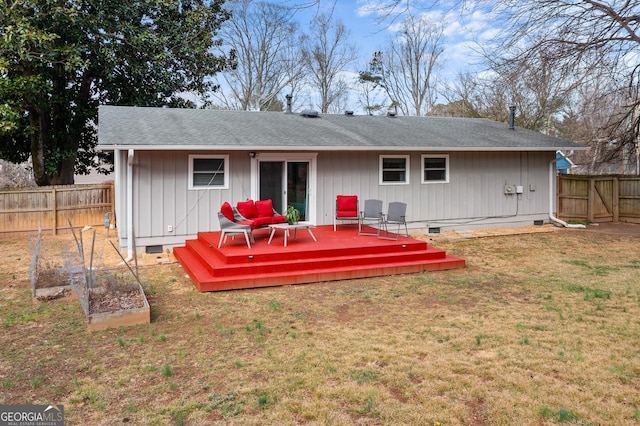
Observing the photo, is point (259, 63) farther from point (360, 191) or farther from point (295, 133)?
point (360, 191)

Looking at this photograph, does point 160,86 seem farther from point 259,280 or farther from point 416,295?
point 416,295

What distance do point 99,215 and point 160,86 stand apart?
536 cm

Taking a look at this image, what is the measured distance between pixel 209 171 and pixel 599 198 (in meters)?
12.2

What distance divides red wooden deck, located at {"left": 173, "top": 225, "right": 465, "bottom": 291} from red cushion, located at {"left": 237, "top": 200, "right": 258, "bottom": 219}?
455 millimetres

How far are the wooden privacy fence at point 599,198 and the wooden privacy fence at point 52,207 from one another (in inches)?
541

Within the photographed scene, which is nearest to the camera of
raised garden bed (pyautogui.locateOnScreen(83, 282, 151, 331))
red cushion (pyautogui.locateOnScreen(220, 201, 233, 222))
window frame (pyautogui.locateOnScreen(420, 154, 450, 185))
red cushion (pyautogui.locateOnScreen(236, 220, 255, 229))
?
raised garden bed (pyautogui.locateOnScreen(83, 282, 151, 331))

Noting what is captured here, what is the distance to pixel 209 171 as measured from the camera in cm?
933

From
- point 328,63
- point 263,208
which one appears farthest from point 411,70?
point 263,208

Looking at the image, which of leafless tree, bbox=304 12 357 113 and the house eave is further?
leafless tree, bbox=304 12 357 113

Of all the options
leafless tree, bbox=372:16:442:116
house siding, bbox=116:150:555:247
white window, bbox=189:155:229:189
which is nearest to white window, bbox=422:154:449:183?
house siding, bbox=116:150:555:247

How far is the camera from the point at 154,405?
10.8 feet

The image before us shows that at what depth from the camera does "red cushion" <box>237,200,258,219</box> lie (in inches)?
328

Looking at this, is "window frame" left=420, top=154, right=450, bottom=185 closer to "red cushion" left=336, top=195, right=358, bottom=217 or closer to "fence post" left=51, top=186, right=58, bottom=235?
"red cushion" left=336, top=195, right=358, bottom=217

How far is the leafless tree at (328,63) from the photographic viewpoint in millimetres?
26234
